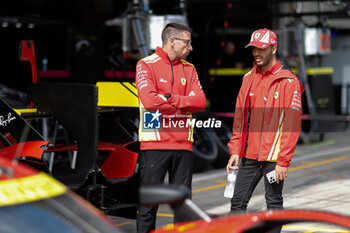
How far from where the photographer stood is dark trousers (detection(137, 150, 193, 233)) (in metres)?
5.84

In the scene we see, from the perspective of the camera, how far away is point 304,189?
959 cm

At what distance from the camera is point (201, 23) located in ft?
65.2

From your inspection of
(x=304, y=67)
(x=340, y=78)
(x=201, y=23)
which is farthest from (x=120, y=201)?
(x=340, y=78)

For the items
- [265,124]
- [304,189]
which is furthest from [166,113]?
[304,189]

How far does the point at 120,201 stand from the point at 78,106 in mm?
982

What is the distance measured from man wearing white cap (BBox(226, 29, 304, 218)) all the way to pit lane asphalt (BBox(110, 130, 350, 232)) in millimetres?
1382

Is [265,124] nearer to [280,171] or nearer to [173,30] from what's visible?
[280,171]

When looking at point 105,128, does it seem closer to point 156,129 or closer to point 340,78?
point 156,129

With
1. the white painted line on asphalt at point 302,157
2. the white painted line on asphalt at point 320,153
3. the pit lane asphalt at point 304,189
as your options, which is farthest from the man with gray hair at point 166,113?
the white painted line on asphalt at point 320,153

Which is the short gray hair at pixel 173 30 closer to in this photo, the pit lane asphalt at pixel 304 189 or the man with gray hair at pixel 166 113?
the man with gray hair at pixel 166 113

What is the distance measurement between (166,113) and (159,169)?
0.47 meters

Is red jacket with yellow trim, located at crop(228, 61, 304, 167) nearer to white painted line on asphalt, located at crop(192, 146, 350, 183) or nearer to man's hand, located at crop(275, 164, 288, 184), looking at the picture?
man's hand, located at crop(275, 164, 288, 184)

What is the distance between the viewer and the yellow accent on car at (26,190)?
117 inches

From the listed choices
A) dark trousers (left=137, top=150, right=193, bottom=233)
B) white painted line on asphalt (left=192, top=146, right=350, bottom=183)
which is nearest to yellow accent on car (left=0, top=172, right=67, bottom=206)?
dark trousers (left=137, top=150, right=193, bottom=233)
